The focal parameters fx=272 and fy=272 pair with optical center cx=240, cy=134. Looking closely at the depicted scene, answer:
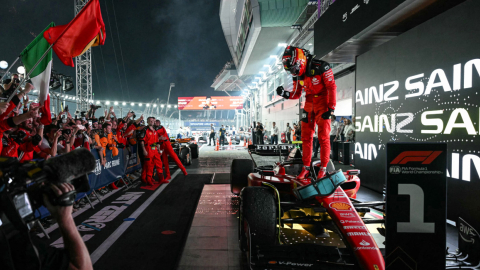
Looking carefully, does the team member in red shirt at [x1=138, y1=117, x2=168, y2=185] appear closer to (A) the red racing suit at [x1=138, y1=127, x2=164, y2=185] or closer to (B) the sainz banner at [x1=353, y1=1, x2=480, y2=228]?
(A) the red racing suit at [x1=138, y1=127, x2=164, y2=185]

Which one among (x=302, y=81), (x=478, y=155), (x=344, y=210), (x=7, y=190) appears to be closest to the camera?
(x=7, y=190)

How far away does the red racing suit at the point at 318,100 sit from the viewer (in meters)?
3.49

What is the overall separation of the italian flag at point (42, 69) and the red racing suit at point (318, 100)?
151 inches

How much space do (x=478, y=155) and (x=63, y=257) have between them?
4.34m

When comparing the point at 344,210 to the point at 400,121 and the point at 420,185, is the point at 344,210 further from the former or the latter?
the point at 400,121

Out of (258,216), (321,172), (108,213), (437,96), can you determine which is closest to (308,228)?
(321,172)

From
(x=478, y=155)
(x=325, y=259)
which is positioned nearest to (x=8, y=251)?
(x=325, y=259)

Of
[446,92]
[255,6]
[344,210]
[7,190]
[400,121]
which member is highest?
[255,6]

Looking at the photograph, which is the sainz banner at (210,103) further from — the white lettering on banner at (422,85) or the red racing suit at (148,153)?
the white lettering on banner at (422,85)

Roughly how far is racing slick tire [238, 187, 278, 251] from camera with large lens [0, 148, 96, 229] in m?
1.78

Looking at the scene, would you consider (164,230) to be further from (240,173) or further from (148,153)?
(148,153)

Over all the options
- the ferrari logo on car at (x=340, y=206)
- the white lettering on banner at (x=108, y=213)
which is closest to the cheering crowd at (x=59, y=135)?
the white lettering on banner at (x=108, y=213)

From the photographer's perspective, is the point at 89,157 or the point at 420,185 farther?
the point at 420,185

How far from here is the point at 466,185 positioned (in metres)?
3.56
